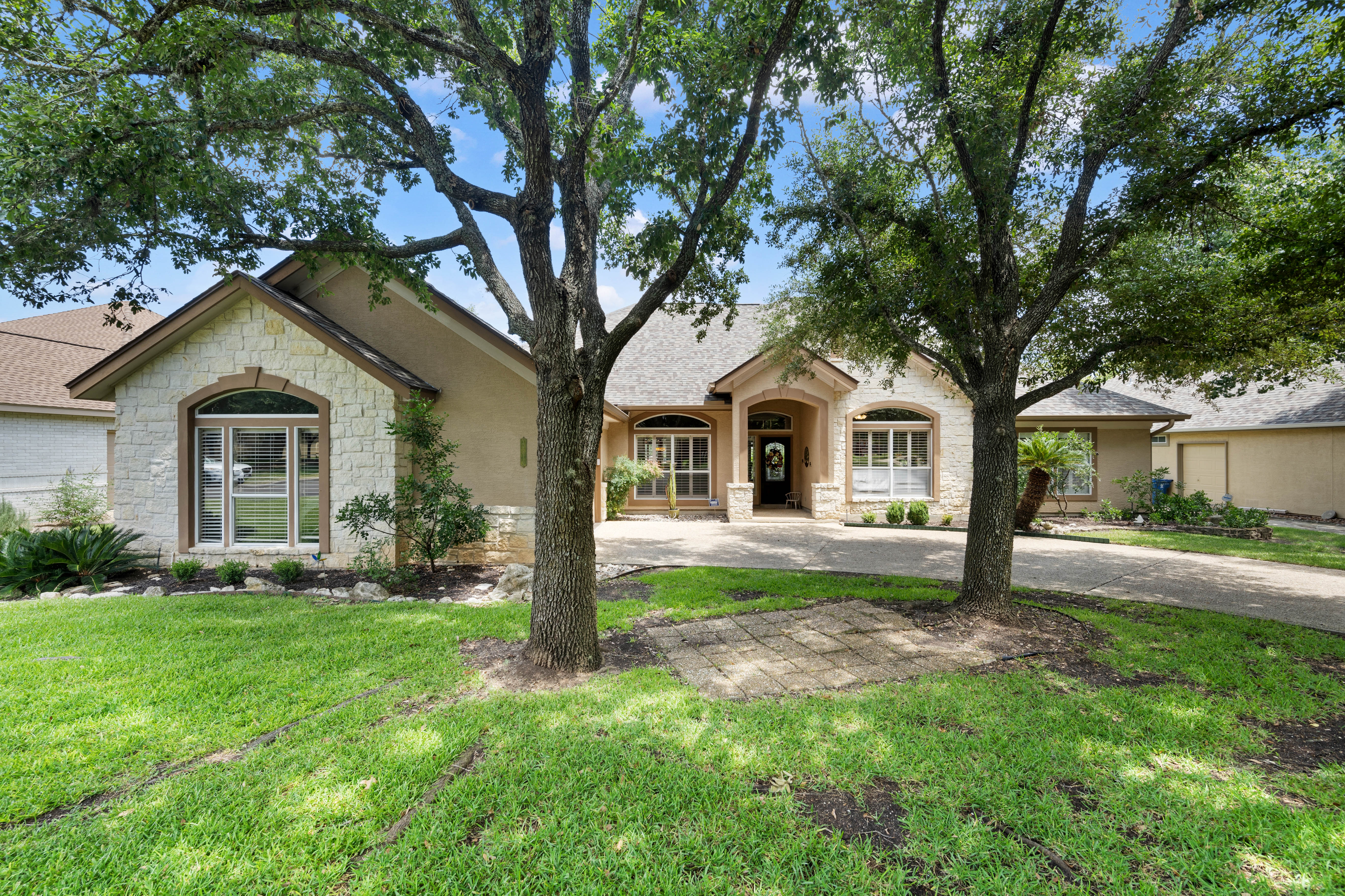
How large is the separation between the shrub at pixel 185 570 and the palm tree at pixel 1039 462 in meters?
16.2

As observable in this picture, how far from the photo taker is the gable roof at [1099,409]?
15.9 meters

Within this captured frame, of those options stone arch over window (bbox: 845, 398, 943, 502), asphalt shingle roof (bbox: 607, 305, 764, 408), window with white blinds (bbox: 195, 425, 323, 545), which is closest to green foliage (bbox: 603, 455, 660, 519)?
asphalt shingle roof (bbox: 607, 305, 764, 408)

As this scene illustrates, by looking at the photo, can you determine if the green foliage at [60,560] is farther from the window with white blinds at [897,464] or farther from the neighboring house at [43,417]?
the window with white blinds at [897,464]

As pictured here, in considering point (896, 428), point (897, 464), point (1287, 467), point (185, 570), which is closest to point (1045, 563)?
point (897, 464)

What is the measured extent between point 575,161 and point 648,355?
13835 mm

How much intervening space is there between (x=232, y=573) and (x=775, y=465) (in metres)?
14.7

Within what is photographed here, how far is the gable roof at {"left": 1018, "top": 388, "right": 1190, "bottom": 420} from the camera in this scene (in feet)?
52.1

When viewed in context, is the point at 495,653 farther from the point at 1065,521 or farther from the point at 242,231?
the point at 1065,521

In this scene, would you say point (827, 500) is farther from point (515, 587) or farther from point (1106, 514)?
Answer: point (515, 587)

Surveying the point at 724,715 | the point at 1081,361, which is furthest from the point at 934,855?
the point at 1081,361

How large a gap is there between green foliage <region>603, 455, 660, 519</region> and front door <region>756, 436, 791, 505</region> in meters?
4.47

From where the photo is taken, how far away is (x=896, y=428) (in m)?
15.6

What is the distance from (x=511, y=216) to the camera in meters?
5.10

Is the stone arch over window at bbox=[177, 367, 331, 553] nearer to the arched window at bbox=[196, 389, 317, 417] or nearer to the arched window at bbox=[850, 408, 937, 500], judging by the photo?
the arched window at bbox=[196, 389, 317, 417]
